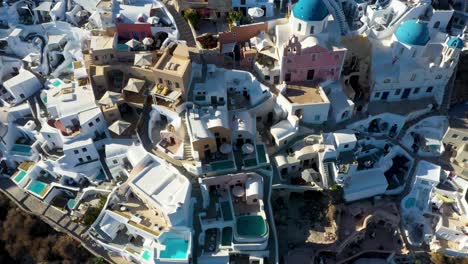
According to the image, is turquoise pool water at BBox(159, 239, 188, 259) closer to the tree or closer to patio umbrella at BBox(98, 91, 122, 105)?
patio umbrella at BBox(98, 91, 122, 105)

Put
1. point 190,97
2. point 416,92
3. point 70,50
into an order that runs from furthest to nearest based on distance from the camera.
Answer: point 70,50 → point 416,92 → point 190,97

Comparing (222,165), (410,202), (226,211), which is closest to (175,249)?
(226,211)

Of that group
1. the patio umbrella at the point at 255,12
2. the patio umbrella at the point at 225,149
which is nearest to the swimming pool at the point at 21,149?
the patio umbrella at the point at 225,149

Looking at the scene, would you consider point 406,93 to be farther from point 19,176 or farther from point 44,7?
point 44,7

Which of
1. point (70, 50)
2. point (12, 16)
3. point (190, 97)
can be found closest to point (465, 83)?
point (190, 97)

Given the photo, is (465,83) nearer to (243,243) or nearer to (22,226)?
(243,243)

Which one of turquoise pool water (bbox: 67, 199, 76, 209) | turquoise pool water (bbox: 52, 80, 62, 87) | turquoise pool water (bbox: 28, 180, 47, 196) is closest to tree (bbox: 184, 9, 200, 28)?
turquoise pool water (bbox: 52, 80, 62, 87)

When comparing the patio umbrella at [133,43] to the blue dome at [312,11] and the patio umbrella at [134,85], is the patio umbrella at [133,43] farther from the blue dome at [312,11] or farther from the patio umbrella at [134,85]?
the blue dome at [312,11]

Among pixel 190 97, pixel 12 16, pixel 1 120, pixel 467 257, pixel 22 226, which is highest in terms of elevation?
pixel 12 16
